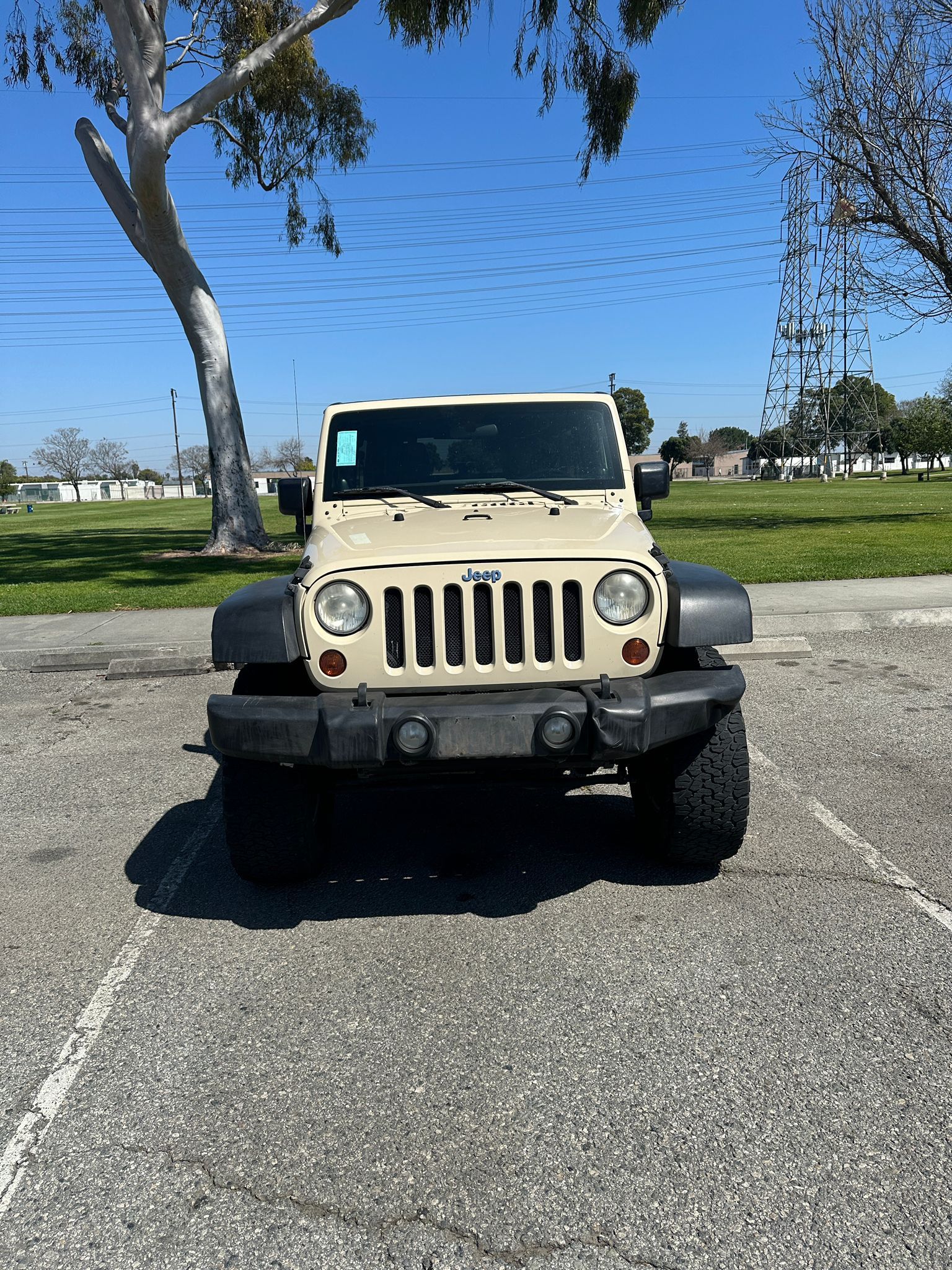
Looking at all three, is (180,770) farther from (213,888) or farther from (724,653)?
(724,653)

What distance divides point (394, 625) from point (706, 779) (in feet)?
4.25

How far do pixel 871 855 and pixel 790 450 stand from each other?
277 feet

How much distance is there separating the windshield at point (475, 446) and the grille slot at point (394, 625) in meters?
1.33

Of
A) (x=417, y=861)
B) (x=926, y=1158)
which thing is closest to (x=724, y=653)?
(x=417, y=861)

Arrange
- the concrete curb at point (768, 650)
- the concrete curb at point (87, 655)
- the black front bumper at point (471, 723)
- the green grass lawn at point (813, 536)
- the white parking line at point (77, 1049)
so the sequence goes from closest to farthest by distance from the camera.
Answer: the white parking line at point (77, 1049) → the black front bumper at point (471, 723) → the concrete curb at point (768, 650) → the concrete curb at point (87, 655) → the green grass lawn at point (813, 536)

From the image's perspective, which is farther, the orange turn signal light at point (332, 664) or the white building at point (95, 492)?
the white building at point (95, 492)

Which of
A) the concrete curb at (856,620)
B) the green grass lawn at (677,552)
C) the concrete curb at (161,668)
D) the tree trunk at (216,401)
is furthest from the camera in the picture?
the tree trunk at (216,401)

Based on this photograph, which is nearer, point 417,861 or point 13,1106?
point 13,1106

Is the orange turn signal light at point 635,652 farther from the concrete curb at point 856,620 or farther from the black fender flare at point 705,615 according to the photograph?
the concrete curb at point 856,620

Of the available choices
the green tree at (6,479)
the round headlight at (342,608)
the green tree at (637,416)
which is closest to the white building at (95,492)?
the green tree at (6,479)

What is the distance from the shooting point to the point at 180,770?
5777 millimetres

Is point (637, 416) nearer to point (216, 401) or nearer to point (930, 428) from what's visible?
point (930, 428)

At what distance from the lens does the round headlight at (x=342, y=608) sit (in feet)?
11.5

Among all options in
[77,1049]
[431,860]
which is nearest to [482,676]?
[431,860]
